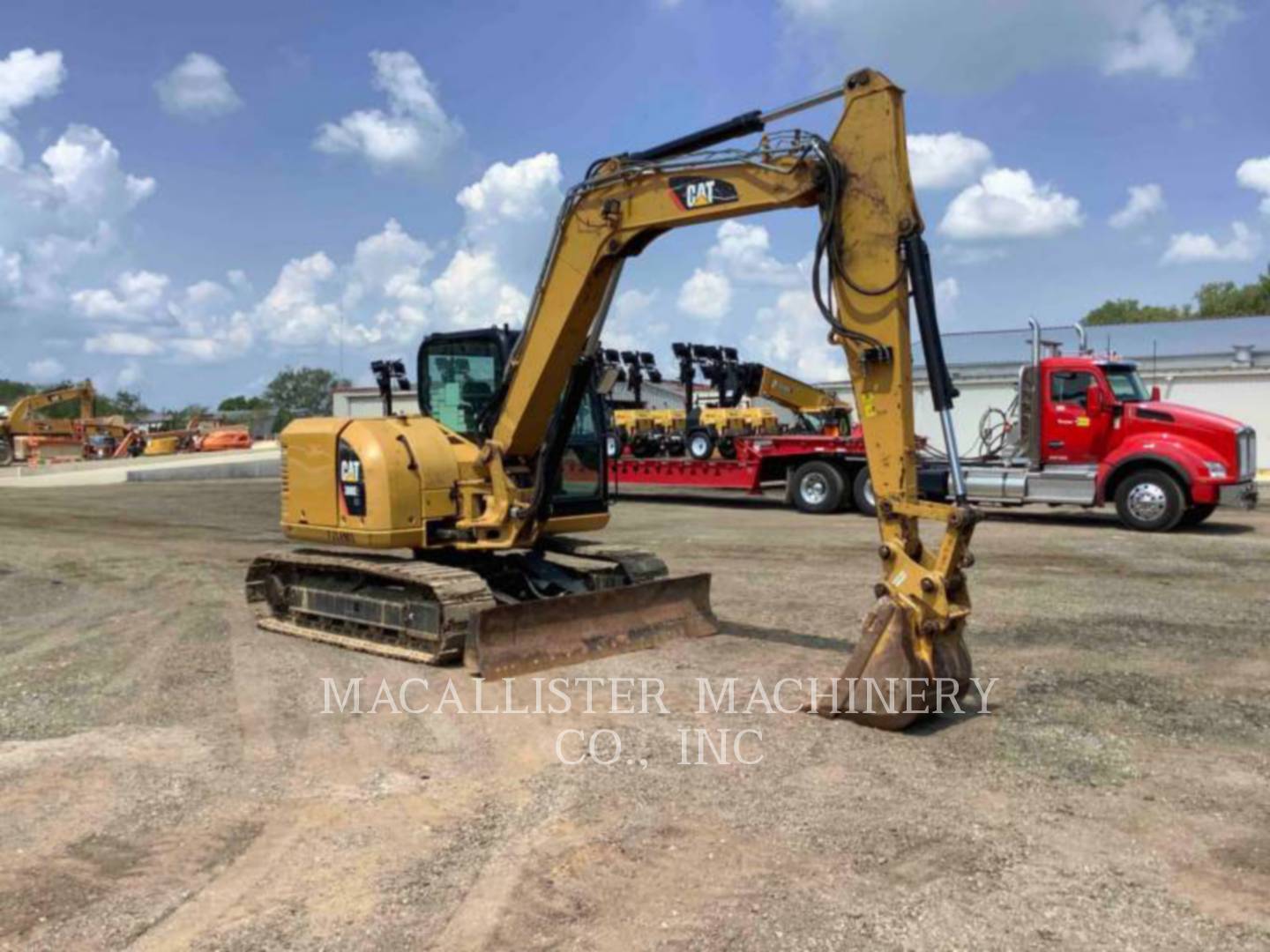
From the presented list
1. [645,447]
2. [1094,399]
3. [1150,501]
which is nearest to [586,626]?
[1150,501]

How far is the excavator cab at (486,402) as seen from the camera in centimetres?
884

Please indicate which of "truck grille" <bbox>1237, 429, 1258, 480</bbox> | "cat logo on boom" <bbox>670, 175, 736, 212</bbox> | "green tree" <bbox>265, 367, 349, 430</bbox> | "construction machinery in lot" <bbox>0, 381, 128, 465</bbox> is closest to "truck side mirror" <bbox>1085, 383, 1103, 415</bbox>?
"truck grille" <bbox>1237, 429, 1258, 480</bbox>

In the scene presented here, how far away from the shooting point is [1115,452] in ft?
52.7

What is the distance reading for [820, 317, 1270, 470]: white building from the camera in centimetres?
2959

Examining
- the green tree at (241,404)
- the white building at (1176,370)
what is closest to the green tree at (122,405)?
the green tree at (241,404)

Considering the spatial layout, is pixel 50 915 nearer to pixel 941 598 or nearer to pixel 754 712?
pixel 754 712

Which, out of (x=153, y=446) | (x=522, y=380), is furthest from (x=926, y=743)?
(x=153, y=446)

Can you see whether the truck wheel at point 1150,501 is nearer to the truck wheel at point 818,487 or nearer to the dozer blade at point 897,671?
the truck wheel at point 818,487

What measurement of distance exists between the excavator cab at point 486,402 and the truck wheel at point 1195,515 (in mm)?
10670

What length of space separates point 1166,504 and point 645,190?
1118 cm

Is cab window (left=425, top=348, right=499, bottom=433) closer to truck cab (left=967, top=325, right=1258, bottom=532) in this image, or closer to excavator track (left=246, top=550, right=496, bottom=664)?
excavator track (left=246, top=550, right=496, bottom=664)

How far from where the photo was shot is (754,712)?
21.2 feet

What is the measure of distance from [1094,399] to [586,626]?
11545 millimetres

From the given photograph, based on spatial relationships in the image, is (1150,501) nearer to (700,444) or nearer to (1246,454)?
(1246,454)
